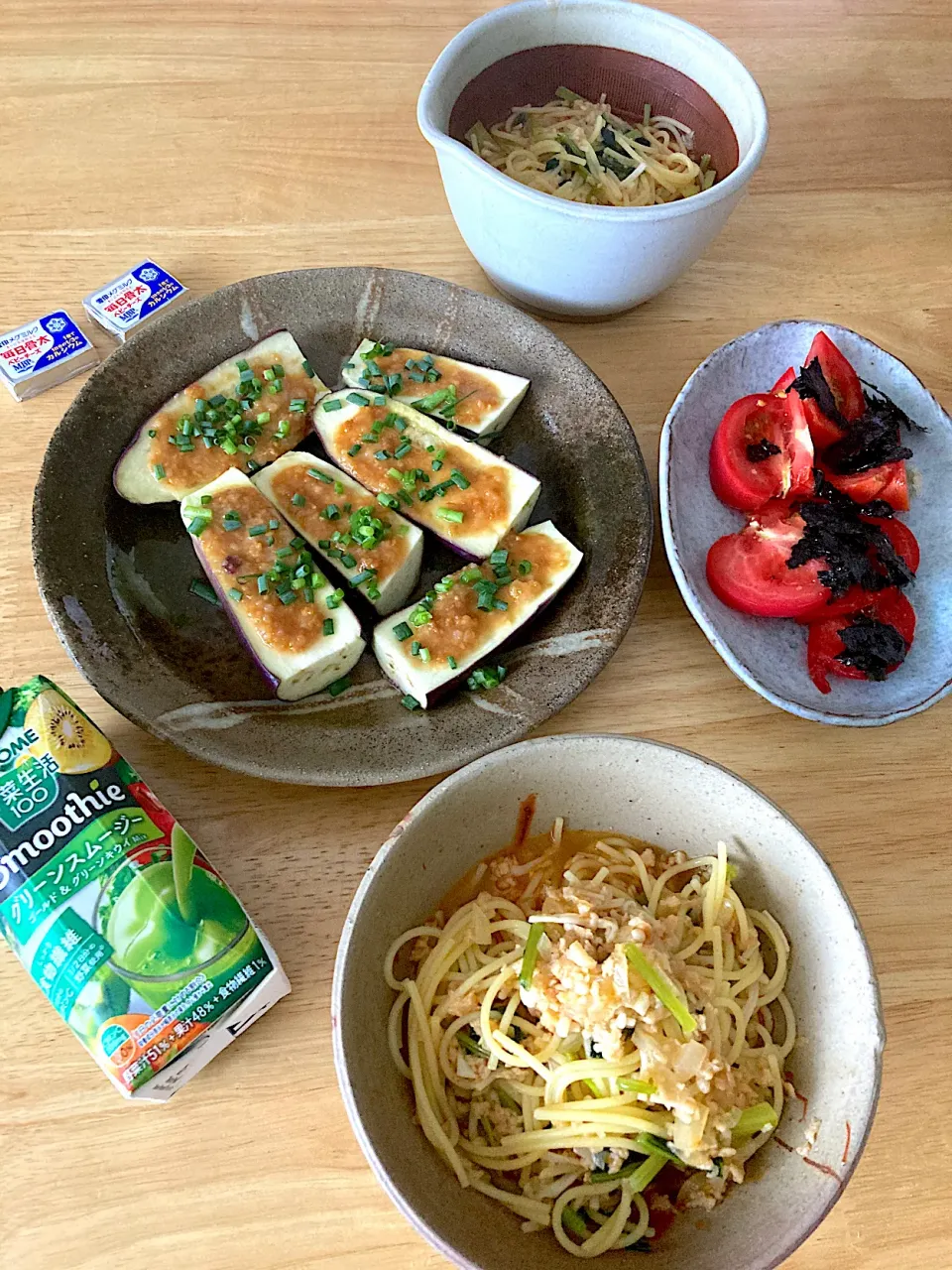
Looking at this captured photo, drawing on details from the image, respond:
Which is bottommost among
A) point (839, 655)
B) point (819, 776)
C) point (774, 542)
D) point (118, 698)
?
point (819, 776)

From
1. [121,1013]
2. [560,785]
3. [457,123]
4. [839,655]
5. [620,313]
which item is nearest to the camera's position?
[121,1013]

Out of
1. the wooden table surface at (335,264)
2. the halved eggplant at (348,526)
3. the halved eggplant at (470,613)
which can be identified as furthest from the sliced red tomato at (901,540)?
the halved eggplant at (348,526)

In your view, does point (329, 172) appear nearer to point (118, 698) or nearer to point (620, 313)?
point (620, 313)

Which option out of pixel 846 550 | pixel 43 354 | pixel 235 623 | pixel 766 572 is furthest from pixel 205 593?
pixel 846 550

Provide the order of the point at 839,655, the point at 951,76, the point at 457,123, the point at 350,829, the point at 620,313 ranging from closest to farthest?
1. the point at 350,829
2. the point at 839,655
3. the point at 457,123
4. the point at 620,313
5. the point at 951,76

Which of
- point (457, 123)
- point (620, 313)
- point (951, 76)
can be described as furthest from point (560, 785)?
point (951, 76)

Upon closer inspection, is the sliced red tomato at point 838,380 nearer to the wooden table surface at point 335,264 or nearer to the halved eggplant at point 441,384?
the wooden table surface at point 335,264

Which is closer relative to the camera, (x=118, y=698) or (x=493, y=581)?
(x=118, y=698)
